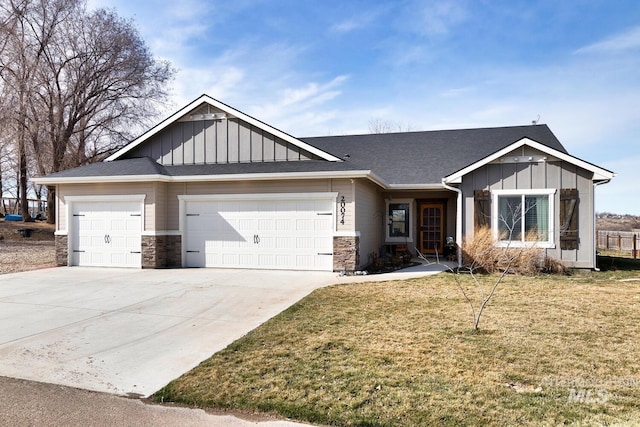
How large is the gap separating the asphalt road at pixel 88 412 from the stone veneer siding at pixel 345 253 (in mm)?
7931

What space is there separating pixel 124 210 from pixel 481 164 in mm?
11148

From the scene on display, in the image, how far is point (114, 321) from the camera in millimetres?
6055

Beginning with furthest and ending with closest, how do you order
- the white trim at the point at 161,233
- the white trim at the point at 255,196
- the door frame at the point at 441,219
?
the door frame at the point at 441,219, the white trim at the point at 161,233, the white trim at the point at 255,196

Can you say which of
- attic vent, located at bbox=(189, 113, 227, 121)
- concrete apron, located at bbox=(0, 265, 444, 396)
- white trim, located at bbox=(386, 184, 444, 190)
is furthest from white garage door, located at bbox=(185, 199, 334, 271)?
white trim, located at bbox=(386, 184, 444, 190)

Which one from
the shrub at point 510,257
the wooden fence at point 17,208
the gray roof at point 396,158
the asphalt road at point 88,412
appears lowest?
the asphalt road at point 88,412

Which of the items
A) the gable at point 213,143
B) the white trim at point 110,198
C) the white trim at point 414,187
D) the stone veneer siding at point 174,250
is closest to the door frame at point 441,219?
the white trim at point 414,187

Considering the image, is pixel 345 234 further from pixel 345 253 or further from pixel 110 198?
pixel 110 198

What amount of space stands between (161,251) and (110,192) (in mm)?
2547

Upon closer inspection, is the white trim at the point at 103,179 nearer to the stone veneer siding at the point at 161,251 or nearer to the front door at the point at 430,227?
the stone veneer siding at the point at 161,251

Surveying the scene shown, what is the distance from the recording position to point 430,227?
15461 mm

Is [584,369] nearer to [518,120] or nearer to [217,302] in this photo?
A: [217,302]

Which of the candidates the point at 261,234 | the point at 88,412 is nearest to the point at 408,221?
the point at 261,234

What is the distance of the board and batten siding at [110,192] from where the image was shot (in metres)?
12.0

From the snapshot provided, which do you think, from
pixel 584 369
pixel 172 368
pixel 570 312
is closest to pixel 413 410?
pixel 584 369
